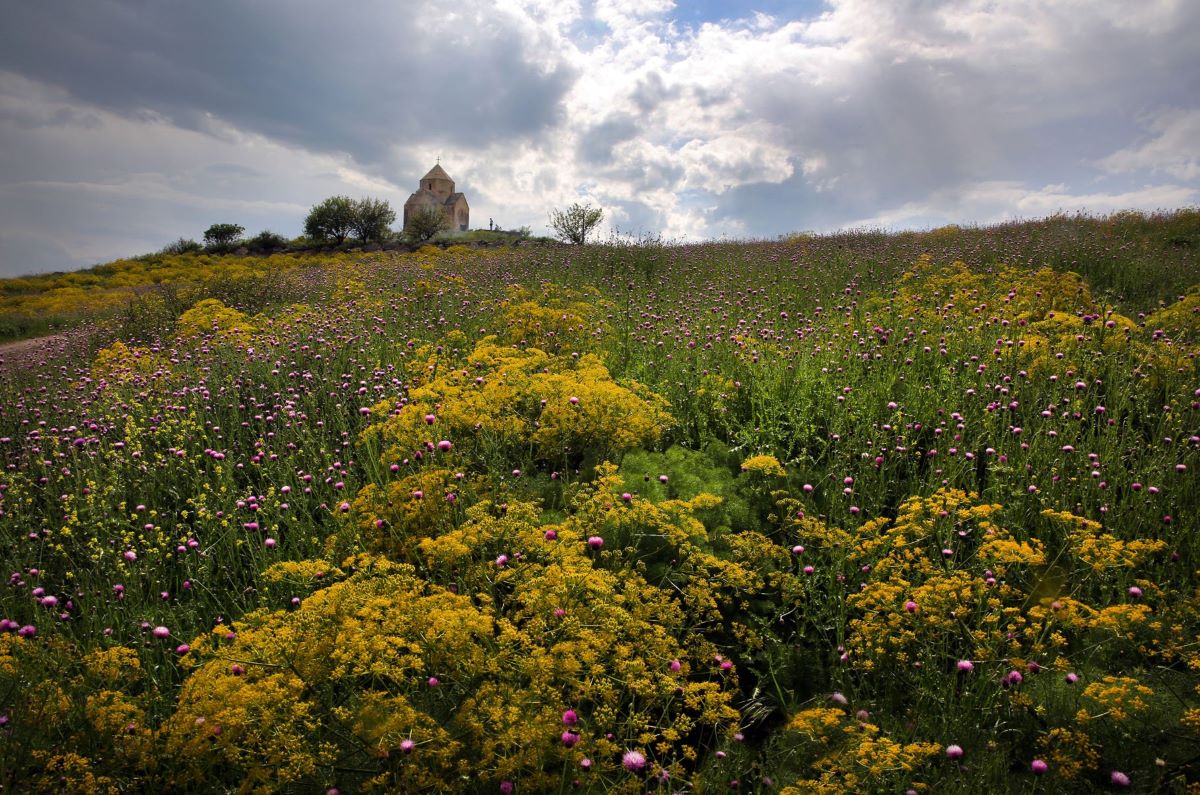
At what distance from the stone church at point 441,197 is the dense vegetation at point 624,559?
65.1 metres

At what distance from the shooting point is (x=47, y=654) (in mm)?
2531

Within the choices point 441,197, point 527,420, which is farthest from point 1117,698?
point 441,197

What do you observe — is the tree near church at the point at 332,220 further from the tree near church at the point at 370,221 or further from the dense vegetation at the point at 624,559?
the dense vegetation at the point at 624,559

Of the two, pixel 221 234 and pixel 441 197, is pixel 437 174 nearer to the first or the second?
pixel 441 197

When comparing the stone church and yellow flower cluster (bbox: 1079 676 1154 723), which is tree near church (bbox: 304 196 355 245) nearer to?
the stone church

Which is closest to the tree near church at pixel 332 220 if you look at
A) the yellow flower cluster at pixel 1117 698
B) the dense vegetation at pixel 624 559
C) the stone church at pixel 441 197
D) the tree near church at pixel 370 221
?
the tree near church at pixel 370 221

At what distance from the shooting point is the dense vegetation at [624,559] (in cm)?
215

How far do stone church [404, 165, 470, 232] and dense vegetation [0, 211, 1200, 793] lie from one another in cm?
6509

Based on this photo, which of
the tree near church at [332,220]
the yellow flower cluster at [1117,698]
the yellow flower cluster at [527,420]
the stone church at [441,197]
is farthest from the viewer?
the stone church at [441,197]

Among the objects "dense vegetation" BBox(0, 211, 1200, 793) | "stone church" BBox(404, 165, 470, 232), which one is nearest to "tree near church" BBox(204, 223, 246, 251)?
"stone church" BBox(404, 165, 470, 232)

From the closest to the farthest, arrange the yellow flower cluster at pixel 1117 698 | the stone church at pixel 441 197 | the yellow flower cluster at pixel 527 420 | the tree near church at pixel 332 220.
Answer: the yellow flower cluster at pixel 1117 698
the yellow flower cluster at pixel 527 420
the tree near church at pixel 332 220
the stone church at pixel 441 197

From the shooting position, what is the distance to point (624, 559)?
341 cm

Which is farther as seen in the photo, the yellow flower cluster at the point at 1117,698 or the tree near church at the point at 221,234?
the tree near church at the point at 221,234

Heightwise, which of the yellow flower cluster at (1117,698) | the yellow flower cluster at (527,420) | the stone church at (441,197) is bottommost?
the yellow flower cluster at (1117,698)
